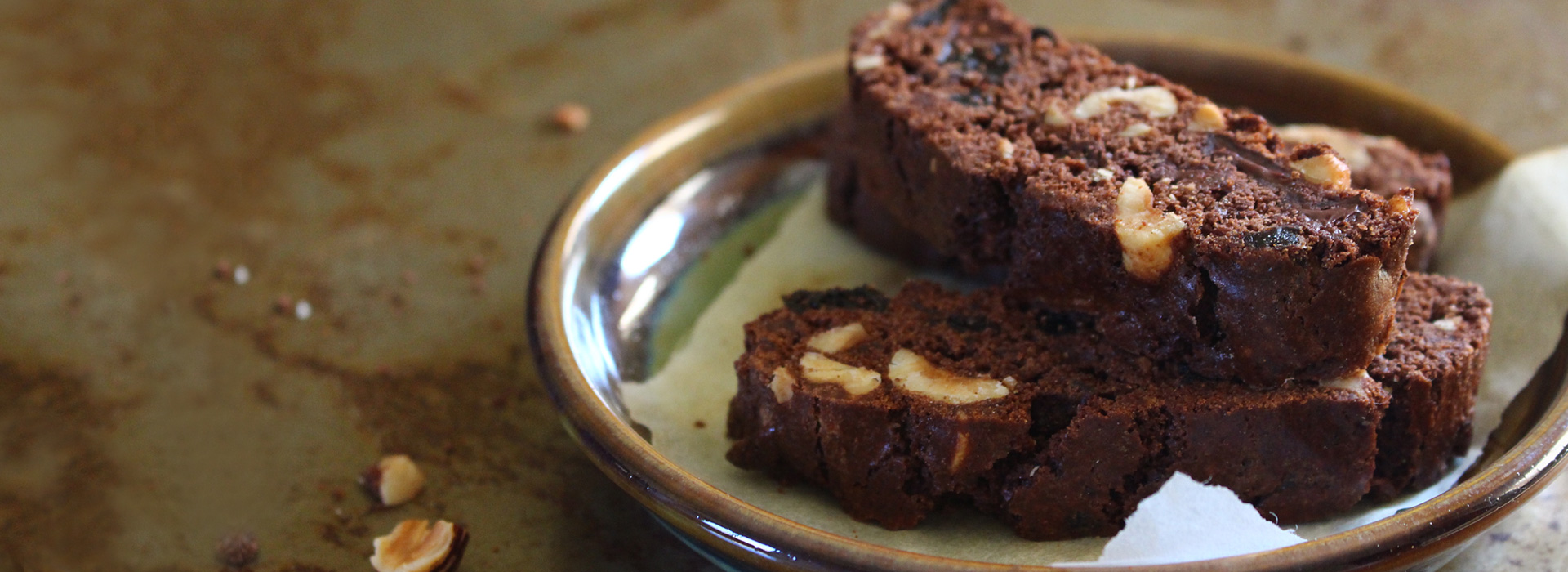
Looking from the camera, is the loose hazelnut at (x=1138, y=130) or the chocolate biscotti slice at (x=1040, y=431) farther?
the loose hazelnut at (x=1138, y=130)

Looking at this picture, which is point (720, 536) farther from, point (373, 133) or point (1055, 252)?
point (373, 133)

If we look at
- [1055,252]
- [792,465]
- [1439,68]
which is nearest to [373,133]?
[792,465]

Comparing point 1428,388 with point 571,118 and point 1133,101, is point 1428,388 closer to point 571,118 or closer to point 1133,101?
point 1133,101

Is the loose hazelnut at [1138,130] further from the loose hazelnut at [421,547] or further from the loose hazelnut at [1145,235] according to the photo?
the loose hazelnut at [421,547]

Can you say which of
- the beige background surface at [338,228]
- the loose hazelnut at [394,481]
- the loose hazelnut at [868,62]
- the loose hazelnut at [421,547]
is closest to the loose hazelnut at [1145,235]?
the loose hazelnut at [868,62]

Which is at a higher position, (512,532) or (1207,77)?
(1207,77)

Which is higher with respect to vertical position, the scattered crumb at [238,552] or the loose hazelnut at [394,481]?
the loose hazelnut at [394,481]
